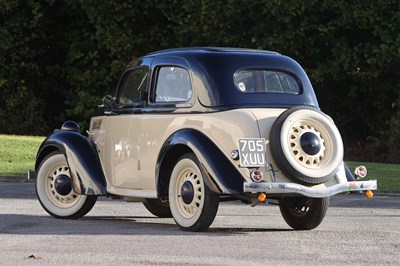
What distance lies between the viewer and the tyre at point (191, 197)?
39.3ft

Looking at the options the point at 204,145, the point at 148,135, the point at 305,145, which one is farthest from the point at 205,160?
the point at 148,135

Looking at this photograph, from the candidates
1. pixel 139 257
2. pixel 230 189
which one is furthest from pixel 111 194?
pixel 139 257

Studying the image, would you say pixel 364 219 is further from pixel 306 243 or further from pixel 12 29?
pixel 12 29

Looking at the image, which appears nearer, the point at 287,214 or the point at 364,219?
the point at 287,214

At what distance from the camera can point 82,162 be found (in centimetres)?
1370

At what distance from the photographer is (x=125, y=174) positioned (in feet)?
43.7

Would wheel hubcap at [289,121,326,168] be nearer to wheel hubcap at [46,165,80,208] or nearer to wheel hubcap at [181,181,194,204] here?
wheel hubcap at [181,181,194,204]

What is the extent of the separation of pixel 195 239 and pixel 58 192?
2968 mm

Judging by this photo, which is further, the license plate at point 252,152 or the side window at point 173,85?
the side window at point 173,85

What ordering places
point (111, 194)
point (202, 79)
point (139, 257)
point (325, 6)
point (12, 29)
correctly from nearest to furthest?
point (139, 257)
point (202, 79)
point (111, 194)
point (325, 6)
point (12, 29)

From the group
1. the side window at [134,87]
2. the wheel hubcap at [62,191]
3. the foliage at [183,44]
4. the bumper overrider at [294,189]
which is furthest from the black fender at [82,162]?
the foliage at [183,44]

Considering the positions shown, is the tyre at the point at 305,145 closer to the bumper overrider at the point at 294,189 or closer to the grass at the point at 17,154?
the bumper overrider at the point at 294,189

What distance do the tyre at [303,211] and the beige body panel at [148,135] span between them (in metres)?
0.97

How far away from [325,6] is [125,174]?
16496 millimetres
